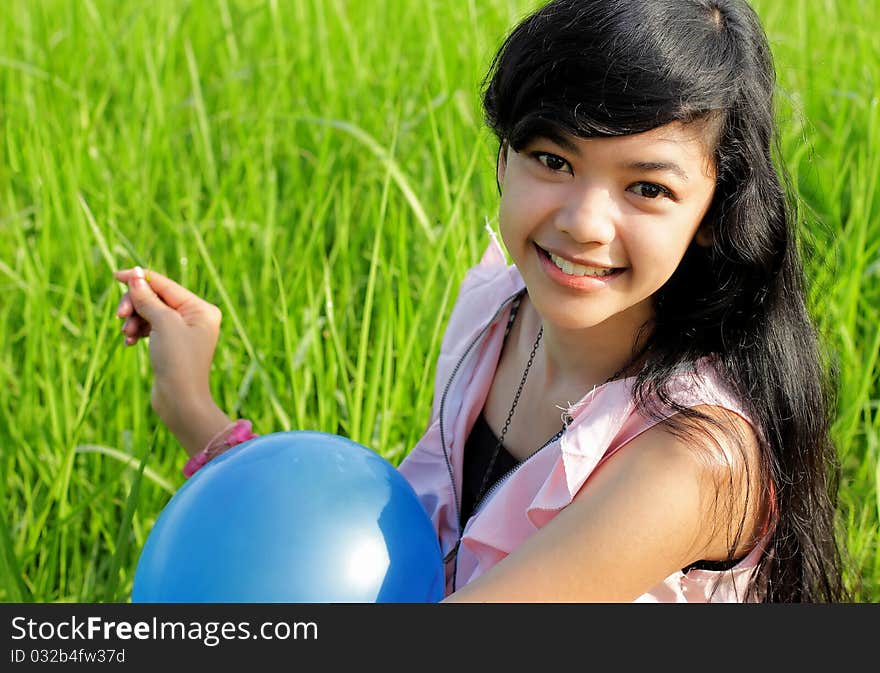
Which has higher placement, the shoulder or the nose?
the nose

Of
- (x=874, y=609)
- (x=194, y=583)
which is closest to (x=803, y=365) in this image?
(x=874, y=609)

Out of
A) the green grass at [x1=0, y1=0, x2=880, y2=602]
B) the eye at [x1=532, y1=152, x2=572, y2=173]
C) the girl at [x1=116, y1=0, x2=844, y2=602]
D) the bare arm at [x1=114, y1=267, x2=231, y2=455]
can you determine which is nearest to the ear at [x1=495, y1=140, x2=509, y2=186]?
the girl at [x1=116, y1=0, x2=844, y2=602]

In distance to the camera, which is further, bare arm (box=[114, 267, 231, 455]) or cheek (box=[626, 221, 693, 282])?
bare arm (box=[114, 267, 231, 455])

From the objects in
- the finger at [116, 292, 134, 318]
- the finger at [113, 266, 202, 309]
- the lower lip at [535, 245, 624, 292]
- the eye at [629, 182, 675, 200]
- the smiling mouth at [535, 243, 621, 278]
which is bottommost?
the finger at [116, 292, 134, 318]

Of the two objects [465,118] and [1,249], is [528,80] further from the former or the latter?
[1,249]

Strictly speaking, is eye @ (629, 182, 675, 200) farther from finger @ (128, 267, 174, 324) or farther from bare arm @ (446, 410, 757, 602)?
finger @ (128, 267, 174, 324)

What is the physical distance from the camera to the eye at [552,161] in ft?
4.02

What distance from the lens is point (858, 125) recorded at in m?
2.49

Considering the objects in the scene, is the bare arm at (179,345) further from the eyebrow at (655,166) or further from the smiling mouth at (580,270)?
the eyebrow at (655,166)

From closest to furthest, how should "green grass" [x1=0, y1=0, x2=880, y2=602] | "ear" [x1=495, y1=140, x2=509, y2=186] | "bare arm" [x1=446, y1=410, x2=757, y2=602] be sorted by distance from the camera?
1. "bare arm" [x1=446, y1=410, x2=757, y2=602]
2. "ear" [x1=495, y1=140, x2=509, y2=186]
3. "green grass" [x1=0, y1=0, x2=880, y2=602]

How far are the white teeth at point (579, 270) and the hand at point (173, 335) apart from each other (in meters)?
0.59

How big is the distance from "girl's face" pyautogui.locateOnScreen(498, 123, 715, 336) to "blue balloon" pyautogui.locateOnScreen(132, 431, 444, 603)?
29cm

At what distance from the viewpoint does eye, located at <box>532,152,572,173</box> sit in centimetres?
123

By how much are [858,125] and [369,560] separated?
1.76 meters
